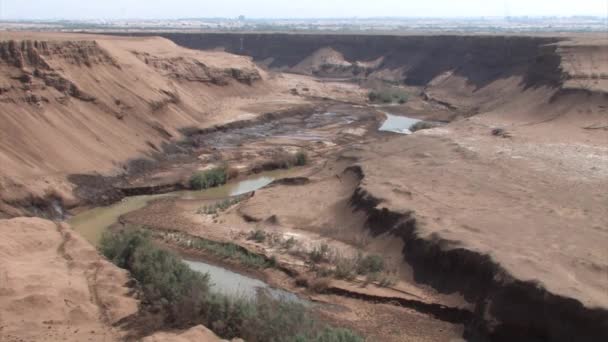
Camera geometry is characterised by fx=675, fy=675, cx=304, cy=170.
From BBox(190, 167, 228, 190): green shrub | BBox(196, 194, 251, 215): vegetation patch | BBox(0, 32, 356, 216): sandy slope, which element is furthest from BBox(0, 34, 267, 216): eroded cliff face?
BBox(196, 194, 251, 215): vegetation patch

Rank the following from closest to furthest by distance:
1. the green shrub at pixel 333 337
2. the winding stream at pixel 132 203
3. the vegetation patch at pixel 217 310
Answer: the green shrub at pixel 333 337 < the vegetation patch at pixel 217 310 < the winding stream at pixel 132 203

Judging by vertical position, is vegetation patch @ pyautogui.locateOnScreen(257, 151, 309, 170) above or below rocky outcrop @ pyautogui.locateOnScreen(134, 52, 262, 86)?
below

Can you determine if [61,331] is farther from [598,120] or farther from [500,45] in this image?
[500,45]

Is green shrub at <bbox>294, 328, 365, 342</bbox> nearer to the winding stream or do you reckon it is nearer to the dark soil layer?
the winding stream

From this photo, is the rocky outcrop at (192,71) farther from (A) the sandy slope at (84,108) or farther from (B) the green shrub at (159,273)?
(B) the green shrub at (159,273)

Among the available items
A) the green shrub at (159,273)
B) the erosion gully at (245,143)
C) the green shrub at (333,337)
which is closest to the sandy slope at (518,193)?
the erosion gully at (245,143)

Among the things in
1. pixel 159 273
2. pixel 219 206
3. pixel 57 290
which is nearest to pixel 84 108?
pixel 219 206

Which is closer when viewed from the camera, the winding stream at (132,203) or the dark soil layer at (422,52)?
the winding stream at (132,203)
